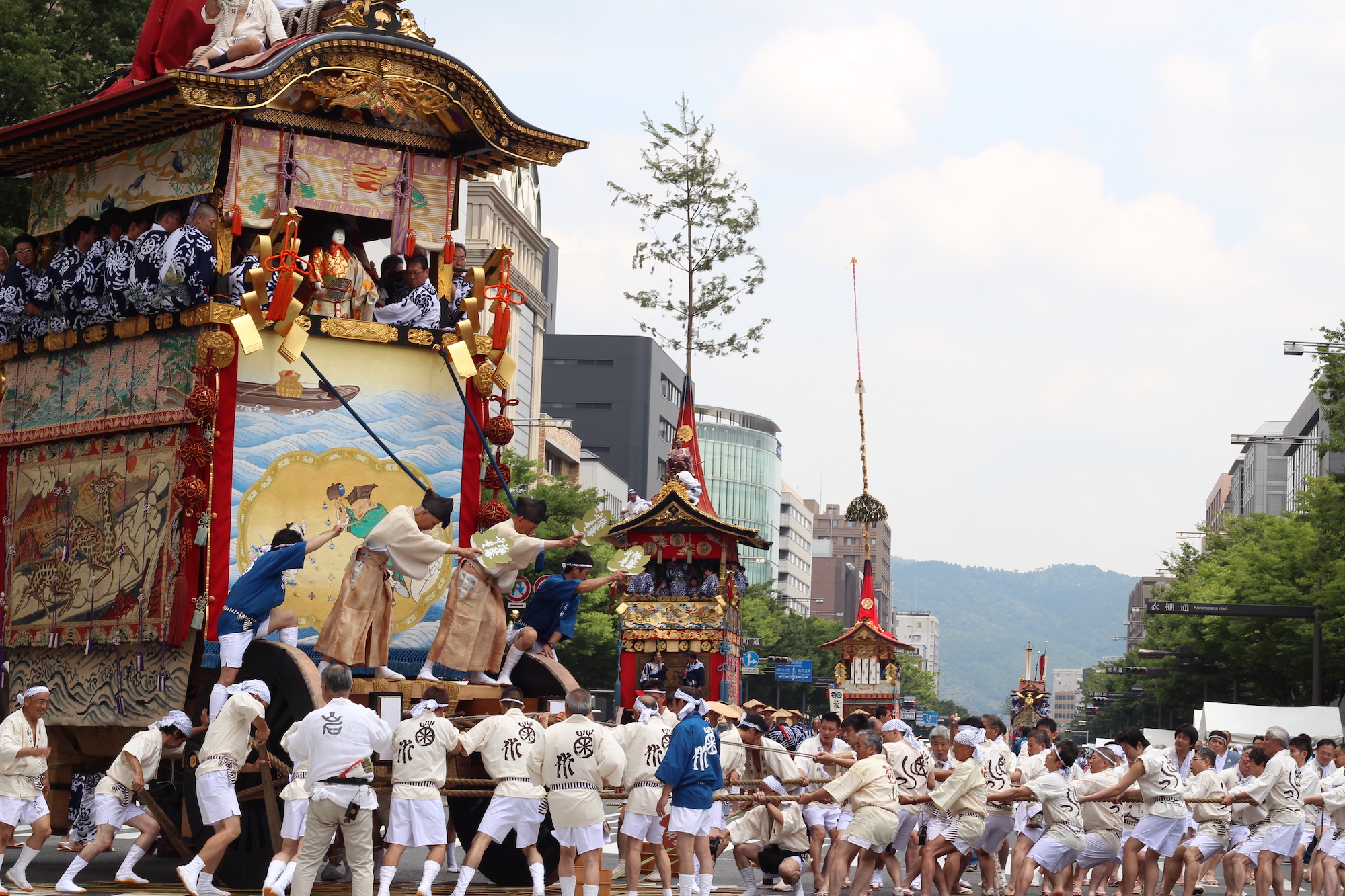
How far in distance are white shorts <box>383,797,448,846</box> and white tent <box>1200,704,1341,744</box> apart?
23.4m

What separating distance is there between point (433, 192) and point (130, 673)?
602 cm

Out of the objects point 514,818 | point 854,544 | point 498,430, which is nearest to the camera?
point 514,818

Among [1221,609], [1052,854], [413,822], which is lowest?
[1052,854]

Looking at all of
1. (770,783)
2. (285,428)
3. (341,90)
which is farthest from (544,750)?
(341,90)

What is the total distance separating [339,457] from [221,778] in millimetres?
3917

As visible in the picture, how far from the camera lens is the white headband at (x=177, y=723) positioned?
14781mm

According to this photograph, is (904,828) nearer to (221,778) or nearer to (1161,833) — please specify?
(1161,833)

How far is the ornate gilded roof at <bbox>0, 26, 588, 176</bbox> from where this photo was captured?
15586 mm

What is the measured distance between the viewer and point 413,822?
13.5m

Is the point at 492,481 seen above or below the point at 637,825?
above

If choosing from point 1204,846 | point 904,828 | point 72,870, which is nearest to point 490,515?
point 72,870

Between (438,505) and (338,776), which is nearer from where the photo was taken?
(338,776)

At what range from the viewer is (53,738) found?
1686cm

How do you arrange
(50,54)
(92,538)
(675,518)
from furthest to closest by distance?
1. (675,518)
2. (50,54)
3. (92,538)
